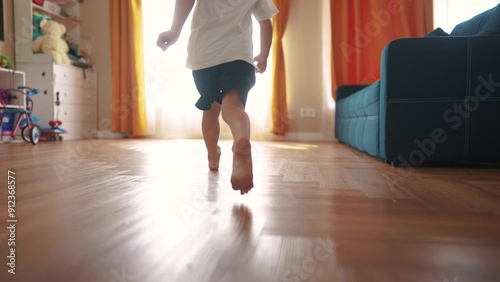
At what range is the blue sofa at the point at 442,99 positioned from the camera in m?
1.46

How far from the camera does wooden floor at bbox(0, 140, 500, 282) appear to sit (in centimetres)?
45

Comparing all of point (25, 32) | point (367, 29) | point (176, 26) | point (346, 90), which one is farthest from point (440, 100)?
point (25, 32)

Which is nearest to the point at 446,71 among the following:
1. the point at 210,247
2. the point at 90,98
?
the point at 210,247

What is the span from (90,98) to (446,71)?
381 cm

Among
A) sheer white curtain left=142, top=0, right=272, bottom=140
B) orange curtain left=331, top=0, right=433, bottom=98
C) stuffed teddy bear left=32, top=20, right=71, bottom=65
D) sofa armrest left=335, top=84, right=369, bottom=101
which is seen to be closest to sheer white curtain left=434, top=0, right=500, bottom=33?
orange curtain left=331, top=0, right=433, bottom=98

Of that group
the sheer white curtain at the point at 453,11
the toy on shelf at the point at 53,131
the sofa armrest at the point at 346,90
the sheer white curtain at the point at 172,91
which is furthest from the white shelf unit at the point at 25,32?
the sheer white curtain at the point at 453,11

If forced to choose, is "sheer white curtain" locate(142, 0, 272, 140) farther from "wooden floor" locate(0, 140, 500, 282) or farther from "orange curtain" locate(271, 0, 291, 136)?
"wooden floor" locate(0, 140, 500, 282)

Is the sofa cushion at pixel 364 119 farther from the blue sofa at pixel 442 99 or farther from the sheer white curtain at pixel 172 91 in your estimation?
the sheer white curtain at pixel 172 91

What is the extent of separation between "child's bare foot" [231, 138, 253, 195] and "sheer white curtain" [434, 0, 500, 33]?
347cm

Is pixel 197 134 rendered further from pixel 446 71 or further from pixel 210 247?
pixel 210 247

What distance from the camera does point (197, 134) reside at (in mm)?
3992

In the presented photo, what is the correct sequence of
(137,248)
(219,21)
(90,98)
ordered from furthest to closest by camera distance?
(90,98) < (219,21) < (137,248)

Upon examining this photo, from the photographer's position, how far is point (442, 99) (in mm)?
1498

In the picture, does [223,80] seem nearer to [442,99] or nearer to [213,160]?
[213,160]
